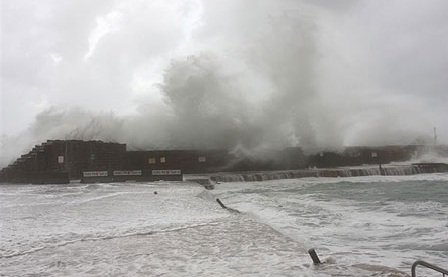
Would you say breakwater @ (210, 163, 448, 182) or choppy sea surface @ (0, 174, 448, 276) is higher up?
breakwater @ (210, 163, 448, 182)

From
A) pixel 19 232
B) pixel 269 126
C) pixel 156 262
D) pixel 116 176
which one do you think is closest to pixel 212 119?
pixel 269 126

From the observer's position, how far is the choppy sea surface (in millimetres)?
4977

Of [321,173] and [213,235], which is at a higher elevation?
[321,173]

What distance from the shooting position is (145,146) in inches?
1095

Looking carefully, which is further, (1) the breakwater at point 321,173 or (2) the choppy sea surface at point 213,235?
(1) the breakwater at point 321,173

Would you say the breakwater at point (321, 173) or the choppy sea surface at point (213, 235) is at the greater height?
the breakwater at point (321, 173)

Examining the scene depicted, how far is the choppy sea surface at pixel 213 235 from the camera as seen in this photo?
16.3 ft

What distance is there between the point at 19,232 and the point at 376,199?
983 centimetres

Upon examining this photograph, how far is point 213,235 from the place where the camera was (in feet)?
22.5

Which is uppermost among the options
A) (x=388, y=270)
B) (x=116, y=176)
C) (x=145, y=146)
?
(x=145, y=146)

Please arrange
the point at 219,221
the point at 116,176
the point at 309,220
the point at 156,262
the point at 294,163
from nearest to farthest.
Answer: the point at 156,262 < the point at 219,221 < the point at 309,220 < the point at 116,176 < the point at 294,163

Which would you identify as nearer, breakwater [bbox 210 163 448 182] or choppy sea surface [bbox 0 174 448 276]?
choppy sea surface [bbox 0 174 448 276]

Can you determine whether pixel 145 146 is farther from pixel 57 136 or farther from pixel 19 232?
pixel 19 232

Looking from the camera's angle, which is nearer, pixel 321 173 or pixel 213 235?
pixel 213 235
